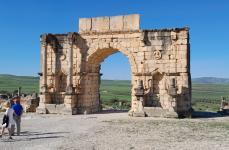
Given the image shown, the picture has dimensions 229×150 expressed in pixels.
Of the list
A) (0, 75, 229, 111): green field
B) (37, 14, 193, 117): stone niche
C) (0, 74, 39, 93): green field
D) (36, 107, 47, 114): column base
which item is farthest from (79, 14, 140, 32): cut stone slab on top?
(0, 74, 39, 93): green field

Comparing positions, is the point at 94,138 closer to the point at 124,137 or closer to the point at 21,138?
the point at 124,137

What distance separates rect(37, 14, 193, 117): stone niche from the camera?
43.7ft

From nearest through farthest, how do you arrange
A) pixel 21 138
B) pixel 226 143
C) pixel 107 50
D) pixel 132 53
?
1. pixel 226 143
2. pixel 21 138
3. pixel 132 53
4. pixel 107 50

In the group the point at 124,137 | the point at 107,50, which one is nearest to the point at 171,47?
the point at 107,50

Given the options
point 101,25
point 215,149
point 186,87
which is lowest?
point 215,149

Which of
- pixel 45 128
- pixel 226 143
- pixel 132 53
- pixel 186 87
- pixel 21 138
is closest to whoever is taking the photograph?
pixel 226 143

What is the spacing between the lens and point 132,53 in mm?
14148

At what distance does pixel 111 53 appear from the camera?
53.8 feet

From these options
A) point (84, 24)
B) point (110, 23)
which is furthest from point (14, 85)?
point (110, 23)

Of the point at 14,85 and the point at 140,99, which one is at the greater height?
the point at 14,85

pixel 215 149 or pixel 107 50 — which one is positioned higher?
pixel 107 50

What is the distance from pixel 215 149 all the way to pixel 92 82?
33.5 ft

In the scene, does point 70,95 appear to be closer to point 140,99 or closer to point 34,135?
point 140,99

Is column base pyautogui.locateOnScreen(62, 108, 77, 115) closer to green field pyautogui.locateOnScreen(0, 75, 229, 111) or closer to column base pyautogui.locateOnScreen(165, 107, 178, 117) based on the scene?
column base pyautogui.locateOnScreen(165, 107, 178, 117)
